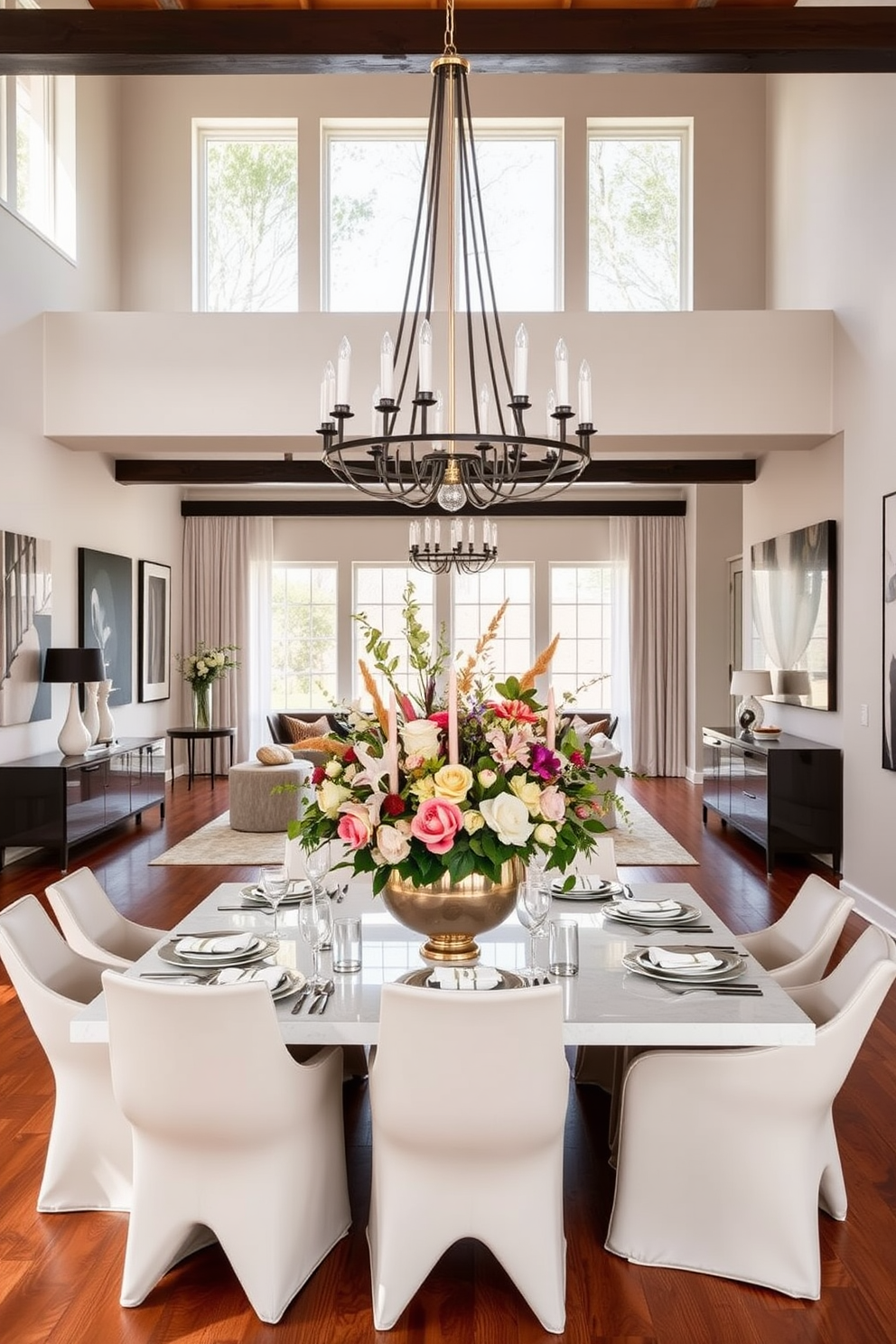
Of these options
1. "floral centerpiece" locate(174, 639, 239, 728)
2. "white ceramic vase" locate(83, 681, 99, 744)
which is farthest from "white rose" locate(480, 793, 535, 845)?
"floral centerpiece" locate(174, 639, 239, 728)

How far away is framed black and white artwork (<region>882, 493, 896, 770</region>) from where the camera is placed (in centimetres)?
510

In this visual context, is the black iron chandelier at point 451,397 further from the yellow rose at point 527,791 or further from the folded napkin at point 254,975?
the folded napkin at point 254,975

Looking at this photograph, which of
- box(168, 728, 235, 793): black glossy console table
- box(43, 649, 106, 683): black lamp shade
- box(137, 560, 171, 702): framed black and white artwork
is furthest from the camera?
box(168, 728, 235, 793): black glossy console table

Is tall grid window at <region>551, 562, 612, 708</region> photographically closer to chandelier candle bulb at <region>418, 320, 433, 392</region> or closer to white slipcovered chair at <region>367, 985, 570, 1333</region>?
chandelier candle bulb at <region>418, 320, 433, 392</region>

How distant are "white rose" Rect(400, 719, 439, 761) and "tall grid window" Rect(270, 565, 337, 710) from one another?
913 centimetres

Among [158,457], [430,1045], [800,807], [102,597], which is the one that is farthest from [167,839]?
[430,1045]

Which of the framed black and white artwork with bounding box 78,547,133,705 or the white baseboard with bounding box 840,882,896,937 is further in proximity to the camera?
the framed black and white artwork with bounding box 78,547,133,705

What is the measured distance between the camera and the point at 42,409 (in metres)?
6.52

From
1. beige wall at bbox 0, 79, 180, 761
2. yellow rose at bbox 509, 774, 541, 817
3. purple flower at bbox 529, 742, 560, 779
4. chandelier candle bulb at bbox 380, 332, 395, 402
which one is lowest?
yellow rose at bbox 509, 774, 541, 817

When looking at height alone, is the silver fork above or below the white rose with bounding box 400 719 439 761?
below

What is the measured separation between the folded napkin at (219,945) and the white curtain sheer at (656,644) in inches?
340

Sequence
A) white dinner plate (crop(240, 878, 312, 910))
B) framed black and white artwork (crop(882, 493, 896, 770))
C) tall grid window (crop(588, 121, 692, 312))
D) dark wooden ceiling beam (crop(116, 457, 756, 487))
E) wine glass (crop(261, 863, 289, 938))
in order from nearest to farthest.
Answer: wine glass (crop(261, 863, 289, 938))
white dinner plate (crop(240, 878, 312, 910))
framed black and white artwork (crop(882, 493, 896, 770))
tall grid window (crop(588, 121, 692, 312))
dark wooden ceiling beam (crop(116, 457, 756, 487))

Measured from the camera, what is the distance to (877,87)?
17.3 feet

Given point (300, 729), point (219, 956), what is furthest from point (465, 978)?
point (300, 729)
